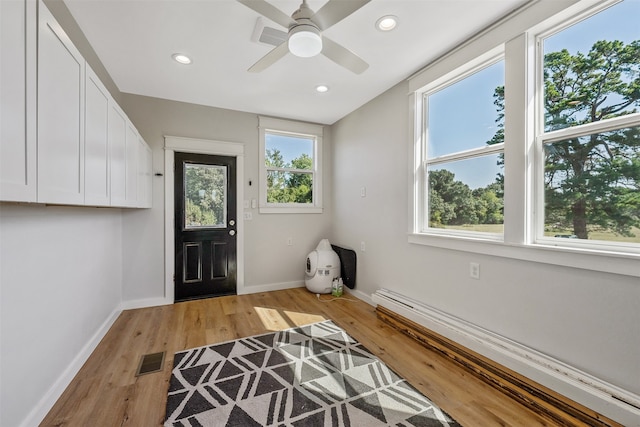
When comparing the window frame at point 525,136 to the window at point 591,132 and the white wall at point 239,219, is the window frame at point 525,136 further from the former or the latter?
the white wall at point 239,219

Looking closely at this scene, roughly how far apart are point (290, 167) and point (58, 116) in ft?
9.75

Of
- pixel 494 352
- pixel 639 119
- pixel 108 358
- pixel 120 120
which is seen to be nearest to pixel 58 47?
pixel 120 120

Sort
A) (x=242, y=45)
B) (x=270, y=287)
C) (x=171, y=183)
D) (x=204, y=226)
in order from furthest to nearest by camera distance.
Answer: (x=270, y=287)
(x=204, y=226)
(x=171, y=183)
(x=242, y=45)

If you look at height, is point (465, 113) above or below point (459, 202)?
above

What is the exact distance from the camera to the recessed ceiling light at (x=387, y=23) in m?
1.87

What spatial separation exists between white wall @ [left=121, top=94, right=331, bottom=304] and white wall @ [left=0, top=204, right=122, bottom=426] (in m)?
0.79

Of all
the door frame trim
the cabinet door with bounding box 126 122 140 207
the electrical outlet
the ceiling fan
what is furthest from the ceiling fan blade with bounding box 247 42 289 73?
the electrical outlet

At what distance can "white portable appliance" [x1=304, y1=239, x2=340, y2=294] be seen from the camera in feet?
12.0

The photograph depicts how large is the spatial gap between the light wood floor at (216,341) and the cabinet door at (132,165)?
126cm

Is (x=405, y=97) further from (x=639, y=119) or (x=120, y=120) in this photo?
(x=120, y=120)

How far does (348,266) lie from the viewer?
3.68 metres

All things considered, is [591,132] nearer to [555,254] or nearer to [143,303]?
[555,254]

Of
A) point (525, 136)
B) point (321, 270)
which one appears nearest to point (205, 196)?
point (321, 270)

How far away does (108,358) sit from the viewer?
6.89ft
